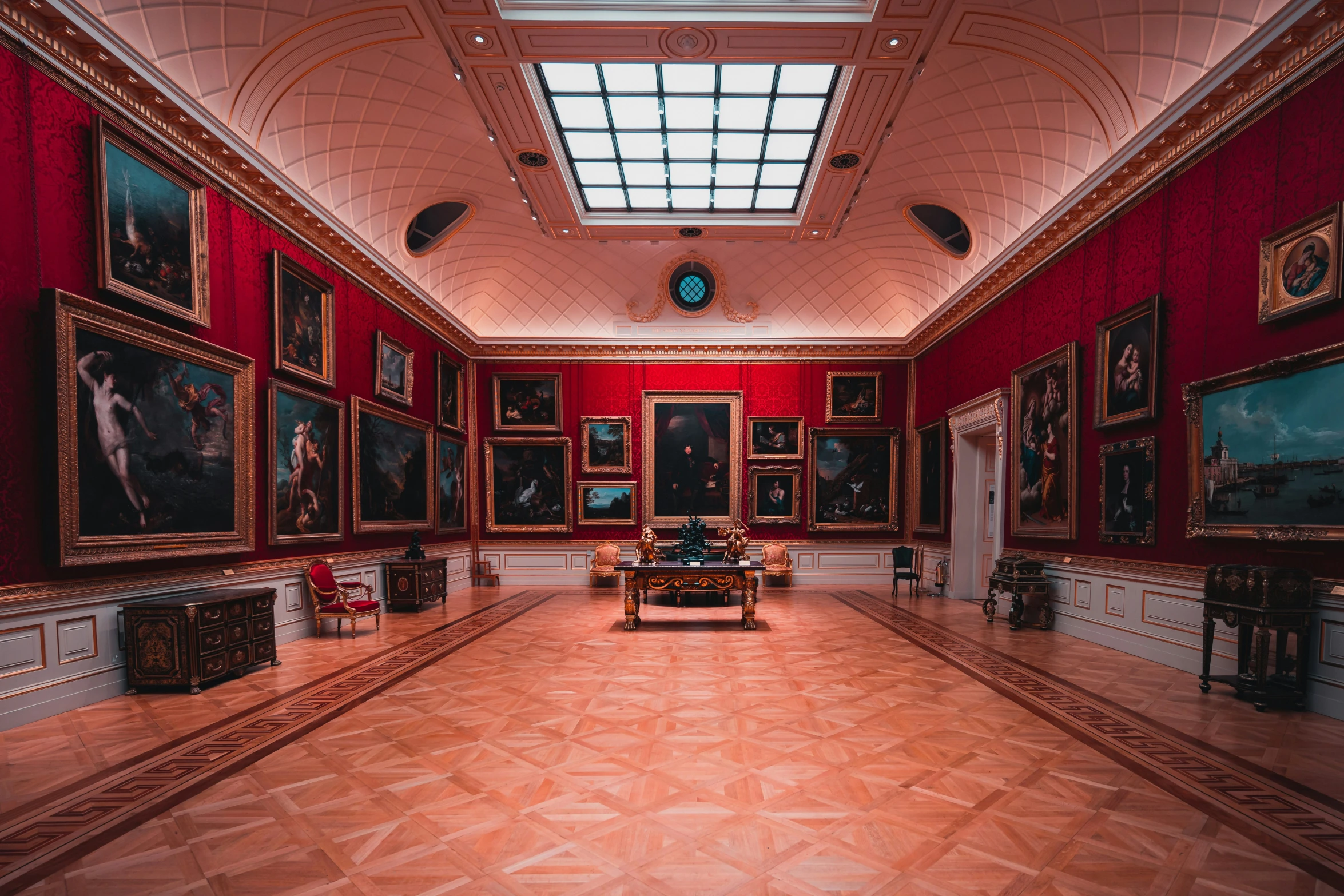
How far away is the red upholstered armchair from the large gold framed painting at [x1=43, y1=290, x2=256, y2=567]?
1.41m

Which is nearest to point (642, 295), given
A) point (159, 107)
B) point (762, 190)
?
point (762, 190)

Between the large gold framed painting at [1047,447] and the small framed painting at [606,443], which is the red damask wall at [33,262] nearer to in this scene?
the small framed painting at [606,443]

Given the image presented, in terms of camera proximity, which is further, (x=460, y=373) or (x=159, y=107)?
(x=460, y=373)

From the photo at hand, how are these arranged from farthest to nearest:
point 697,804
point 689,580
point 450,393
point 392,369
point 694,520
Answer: point 450,393, point 694,520, point 392,369, point 689,580, point 697,804

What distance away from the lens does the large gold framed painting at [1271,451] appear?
517 cm

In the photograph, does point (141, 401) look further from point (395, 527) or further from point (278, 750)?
point (395, 527)

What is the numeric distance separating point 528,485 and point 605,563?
9.60 ft

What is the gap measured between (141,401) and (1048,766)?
8635 mm

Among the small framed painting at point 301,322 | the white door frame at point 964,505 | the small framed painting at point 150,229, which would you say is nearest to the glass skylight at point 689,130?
the small framed painting at point 301,322

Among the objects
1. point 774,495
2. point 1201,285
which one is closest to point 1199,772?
point 1201,285

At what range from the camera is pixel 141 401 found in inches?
240

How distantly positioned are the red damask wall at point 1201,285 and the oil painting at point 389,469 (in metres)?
11.3

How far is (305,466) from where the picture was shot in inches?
347

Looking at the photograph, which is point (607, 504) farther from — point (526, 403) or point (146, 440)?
point (146, 440)
